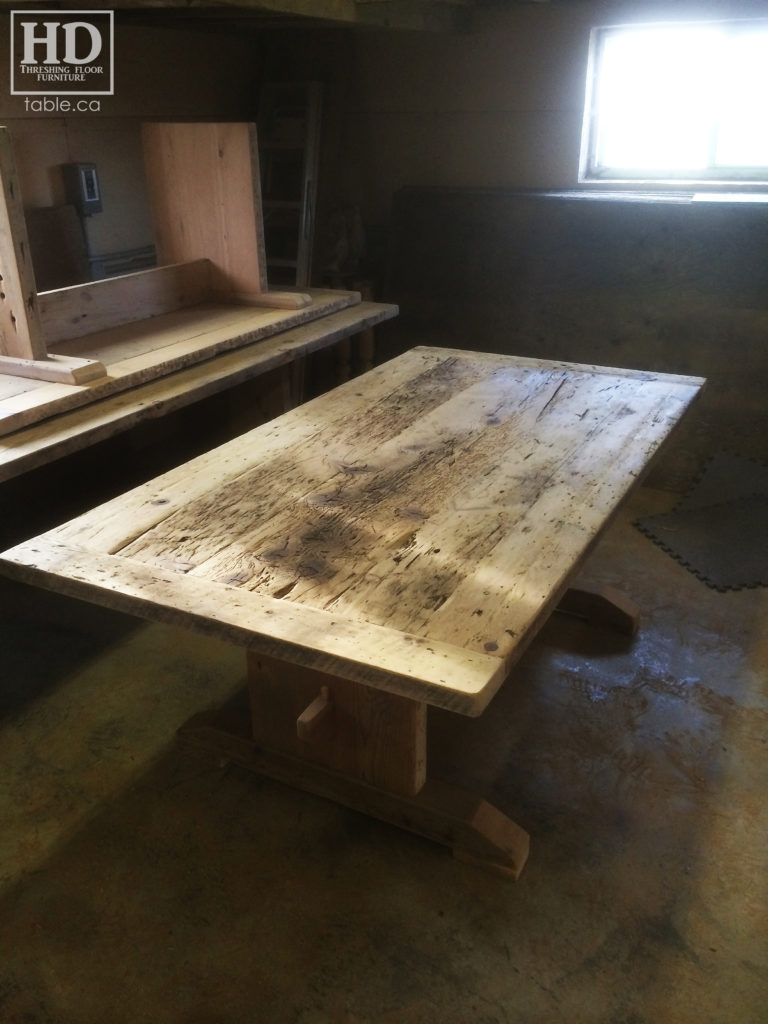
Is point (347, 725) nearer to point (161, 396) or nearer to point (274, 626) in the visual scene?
point (274, 626)

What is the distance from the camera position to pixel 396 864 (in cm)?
175

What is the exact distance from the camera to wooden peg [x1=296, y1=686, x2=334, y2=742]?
5.36ft

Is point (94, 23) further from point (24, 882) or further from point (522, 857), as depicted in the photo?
point (522, 857)

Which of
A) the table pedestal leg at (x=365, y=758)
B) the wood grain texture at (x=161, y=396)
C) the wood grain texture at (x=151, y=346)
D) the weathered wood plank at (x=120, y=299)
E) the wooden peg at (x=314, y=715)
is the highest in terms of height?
the weathered wood plank at (x=120, y=299)

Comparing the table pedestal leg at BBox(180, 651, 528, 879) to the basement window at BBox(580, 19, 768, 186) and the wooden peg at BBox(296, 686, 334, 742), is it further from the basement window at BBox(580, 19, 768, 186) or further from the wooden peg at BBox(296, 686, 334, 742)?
the basement window at BBox(580, 19, 768, 186)

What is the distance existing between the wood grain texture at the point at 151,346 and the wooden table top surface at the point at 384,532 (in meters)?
0.51

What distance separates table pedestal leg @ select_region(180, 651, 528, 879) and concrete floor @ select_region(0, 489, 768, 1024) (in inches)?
2.4

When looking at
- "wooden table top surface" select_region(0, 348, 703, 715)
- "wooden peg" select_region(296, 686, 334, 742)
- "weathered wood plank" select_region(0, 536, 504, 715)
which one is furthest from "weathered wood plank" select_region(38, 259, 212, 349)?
"wooden peg" select_region(296, 686, 334, 742)

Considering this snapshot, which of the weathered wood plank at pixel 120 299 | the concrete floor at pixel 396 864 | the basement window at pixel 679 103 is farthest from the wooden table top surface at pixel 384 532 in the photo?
the basement window at pixel 679 103

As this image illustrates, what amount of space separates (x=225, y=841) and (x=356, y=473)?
2.76 feet

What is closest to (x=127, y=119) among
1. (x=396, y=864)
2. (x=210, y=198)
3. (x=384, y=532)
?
(x=210, y=198)

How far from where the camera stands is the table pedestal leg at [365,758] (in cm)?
170

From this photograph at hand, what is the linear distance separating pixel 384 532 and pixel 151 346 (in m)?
1.41

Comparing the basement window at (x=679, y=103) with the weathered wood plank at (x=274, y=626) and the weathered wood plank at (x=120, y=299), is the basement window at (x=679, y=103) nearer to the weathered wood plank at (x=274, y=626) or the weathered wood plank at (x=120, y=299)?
the weathered wood plank at (x=120, y=299)
